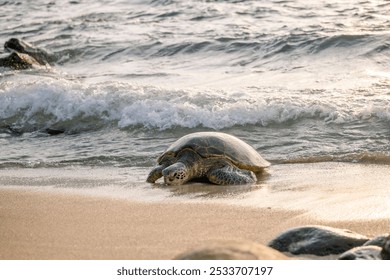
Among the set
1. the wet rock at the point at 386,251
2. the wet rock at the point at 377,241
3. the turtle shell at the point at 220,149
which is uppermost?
the wet rock at the point at 386,251

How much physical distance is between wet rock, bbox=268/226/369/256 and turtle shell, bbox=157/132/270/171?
297 cm

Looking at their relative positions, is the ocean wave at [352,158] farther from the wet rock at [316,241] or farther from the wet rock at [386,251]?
the wet rock at [386,251]

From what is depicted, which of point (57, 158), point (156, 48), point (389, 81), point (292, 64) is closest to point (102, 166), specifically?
point (57, 158)

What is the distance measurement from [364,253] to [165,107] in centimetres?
664

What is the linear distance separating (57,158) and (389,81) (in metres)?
5.00

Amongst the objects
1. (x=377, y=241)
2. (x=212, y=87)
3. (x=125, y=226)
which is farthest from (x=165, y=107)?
(x=377, y=241)

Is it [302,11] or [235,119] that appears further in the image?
[302,11]

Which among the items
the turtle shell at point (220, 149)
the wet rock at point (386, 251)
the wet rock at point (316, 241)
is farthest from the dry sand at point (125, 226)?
the turtle shell at point (220, 149)

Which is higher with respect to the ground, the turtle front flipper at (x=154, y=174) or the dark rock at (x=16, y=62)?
the turtle front flipper at (x=154, y=174)

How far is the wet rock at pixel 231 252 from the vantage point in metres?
3.74

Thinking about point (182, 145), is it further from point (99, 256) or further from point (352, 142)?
point (99, 256)

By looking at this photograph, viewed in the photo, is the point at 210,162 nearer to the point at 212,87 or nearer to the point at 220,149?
the point at 220,149

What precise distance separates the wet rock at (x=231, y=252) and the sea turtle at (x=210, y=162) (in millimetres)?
3754

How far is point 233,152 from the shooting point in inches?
319
